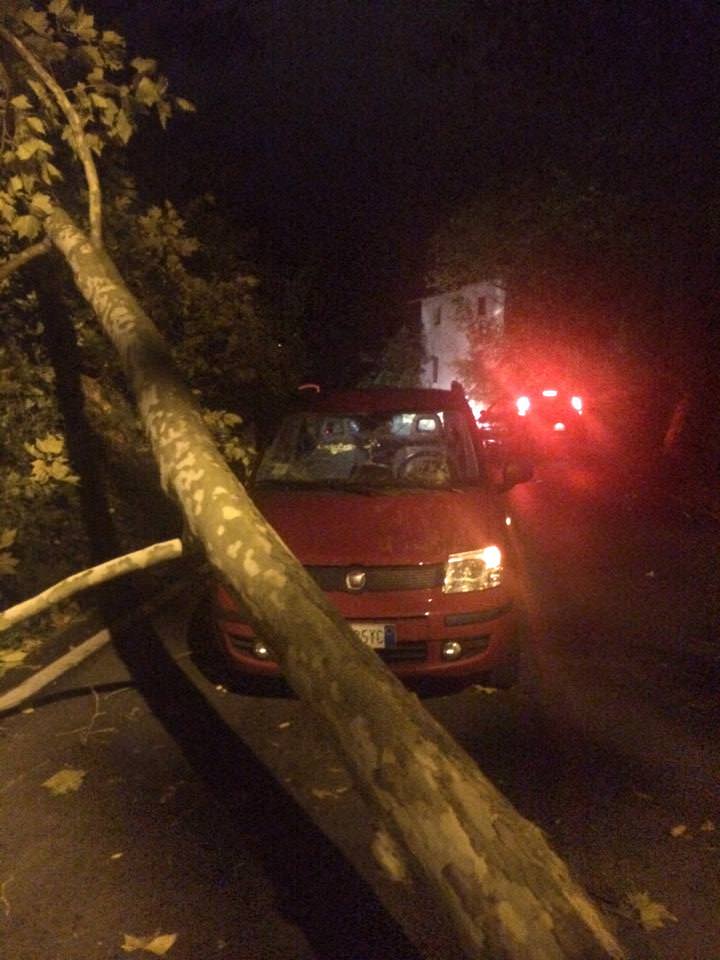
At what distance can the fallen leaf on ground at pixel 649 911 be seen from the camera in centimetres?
339

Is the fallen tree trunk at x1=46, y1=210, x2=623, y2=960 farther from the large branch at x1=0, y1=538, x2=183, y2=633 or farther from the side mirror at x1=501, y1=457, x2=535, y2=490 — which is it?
the side mirror at x1=501, y1=457, x2=535, y2=490

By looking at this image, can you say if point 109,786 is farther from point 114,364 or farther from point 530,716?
point 114,364

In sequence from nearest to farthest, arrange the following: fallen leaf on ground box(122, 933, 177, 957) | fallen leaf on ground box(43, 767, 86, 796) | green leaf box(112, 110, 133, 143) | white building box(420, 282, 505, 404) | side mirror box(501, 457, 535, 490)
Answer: fallen leaf on ground box(122, 933, 177, 957)
fallen leaf on ground box(43, 767, 86, 796)
green leaf box(112, 110, 133, 143)
side mirror box(501, 457, 535, 490)
white building box(420, 282, 505, 404)

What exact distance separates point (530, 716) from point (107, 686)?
2739mm

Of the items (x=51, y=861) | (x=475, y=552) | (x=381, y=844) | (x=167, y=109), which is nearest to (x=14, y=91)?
(x=167, y=109)

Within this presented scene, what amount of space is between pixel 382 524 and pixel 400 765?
3228 millimetres

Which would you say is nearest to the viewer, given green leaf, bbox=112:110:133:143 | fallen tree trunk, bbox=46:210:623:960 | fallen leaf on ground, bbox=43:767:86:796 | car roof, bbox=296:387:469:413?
fallen tree trunk, bbox=46:210:623:960

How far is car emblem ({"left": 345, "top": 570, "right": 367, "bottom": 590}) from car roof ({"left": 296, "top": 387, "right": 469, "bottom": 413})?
2.09 m

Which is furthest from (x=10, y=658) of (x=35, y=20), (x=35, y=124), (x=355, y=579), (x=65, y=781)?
(x=35, y=20)

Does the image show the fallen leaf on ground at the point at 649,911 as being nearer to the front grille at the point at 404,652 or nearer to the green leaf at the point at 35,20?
the front grille at the point at 404,652

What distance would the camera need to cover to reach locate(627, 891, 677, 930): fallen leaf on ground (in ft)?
11.1

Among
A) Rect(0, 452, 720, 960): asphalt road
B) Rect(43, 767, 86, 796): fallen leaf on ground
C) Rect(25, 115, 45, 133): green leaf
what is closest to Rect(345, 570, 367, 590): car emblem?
Rect(0, 452, 720, 960): asphalt road

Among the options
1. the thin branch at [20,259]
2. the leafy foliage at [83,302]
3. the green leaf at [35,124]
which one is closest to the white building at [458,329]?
the leafy foliage at [83,302]

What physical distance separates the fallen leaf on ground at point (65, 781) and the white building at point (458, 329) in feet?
109
